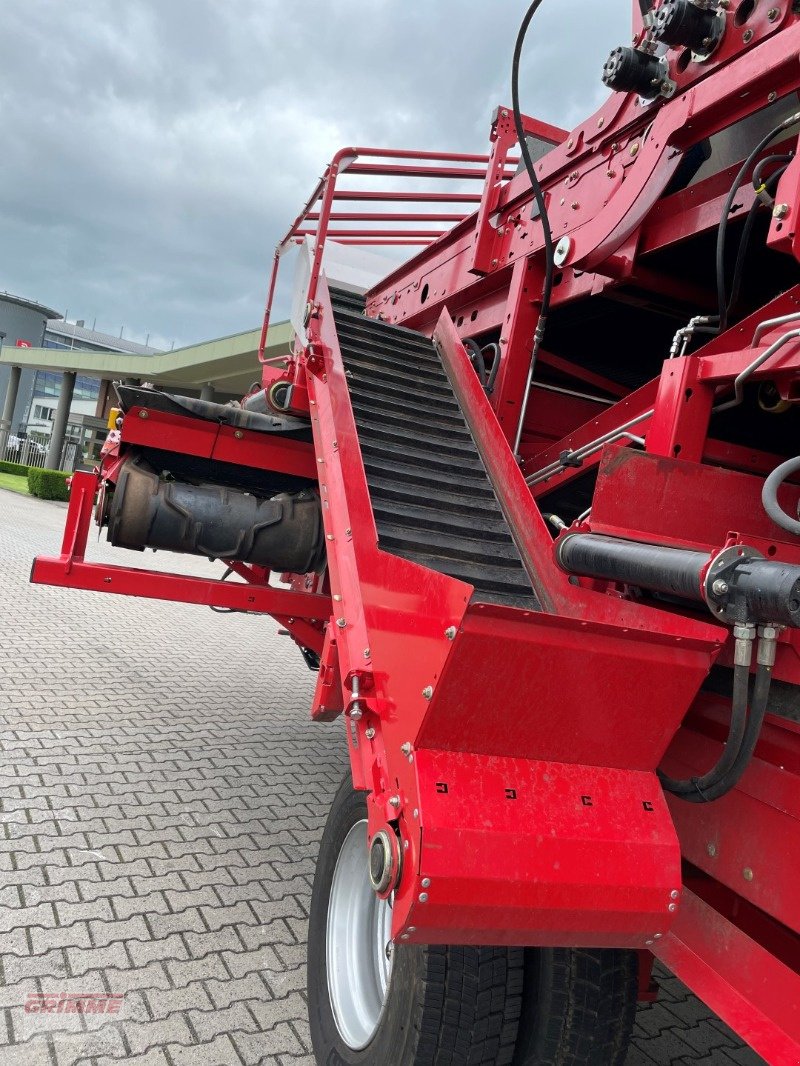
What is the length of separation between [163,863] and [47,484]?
875 inches

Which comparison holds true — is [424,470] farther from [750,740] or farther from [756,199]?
[750,740]

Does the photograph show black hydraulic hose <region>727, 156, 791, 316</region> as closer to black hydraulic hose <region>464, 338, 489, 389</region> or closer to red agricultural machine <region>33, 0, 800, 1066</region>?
red agricultural machine <region>33, 0, 800, 1066</region>

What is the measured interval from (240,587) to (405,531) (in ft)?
4.84

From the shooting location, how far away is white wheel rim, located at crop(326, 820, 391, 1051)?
7.70ft

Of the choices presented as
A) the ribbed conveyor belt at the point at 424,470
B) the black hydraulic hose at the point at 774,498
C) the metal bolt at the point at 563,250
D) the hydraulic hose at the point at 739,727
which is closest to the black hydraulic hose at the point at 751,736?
the hydraulic hose at the point at 739,727

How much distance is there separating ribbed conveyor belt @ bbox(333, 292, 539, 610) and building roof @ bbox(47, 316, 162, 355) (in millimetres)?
68913

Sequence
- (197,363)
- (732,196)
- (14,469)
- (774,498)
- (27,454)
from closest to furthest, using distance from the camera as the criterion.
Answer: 1. (774,498)
2. (732,196)
3. (197,363)
4. (14,469)
5. (27,454)

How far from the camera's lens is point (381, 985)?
93.7 inches

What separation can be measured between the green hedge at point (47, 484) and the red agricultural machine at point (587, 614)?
2140 centimetres

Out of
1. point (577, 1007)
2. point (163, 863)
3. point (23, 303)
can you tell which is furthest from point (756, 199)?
point (23, 303)

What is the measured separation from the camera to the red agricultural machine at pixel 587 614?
5.88ft

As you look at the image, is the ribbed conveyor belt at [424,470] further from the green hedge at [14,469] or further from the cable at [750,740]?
the green hedge at [14,469]

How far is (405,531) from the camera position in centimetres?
274

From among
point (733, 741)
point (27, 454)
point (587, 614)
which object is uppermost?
point (587, 614)
